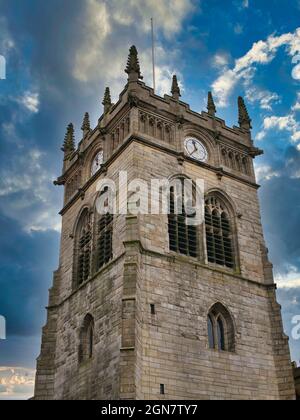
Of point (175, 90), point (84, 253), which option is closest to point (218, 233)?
point (84, 253)

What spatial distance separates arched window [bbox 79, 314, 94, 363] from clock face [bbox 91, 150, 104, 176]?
856 centimetres

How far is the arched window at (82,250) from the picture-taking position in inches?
1162

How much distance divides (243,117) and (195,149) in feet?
19.2

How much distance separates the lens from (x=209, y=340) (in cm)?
2550

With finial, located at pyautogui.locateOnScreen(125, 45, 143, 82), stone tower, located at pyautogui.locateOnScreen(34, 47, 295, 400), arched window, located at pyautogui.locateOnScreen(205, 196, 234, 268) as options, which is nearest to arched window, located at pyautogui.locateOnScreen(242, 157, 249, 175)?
stone tower, located at pyautogui.locateOnScreen(34, 47, 295, 400)

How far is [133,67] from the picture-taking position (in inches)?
1217

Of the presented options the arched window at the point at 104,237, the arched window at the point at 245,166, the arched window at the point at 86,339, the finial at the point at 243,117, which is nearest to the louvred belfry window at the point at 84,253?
the arched window at the point at 104,237

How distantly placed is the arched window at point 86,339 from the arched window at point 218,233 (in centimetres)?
631

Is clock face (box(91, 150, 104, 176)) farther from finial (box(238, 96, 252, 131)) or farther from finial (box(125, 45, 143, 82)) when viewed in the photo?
finial (box(238, 96, 252, 131))

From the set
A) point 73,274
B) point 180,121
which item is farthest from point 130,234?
point 180,121

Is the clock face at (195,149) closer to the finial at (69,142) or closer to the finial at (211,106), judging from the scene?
the finial at (211,106)

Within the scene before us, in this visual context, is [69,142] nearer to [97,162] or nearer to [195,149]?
[97,162]

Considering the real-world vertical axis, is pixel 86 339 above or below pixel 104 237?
below

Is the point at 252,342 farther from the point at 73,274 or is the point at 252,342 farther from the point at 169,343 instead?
the point at 73,274
